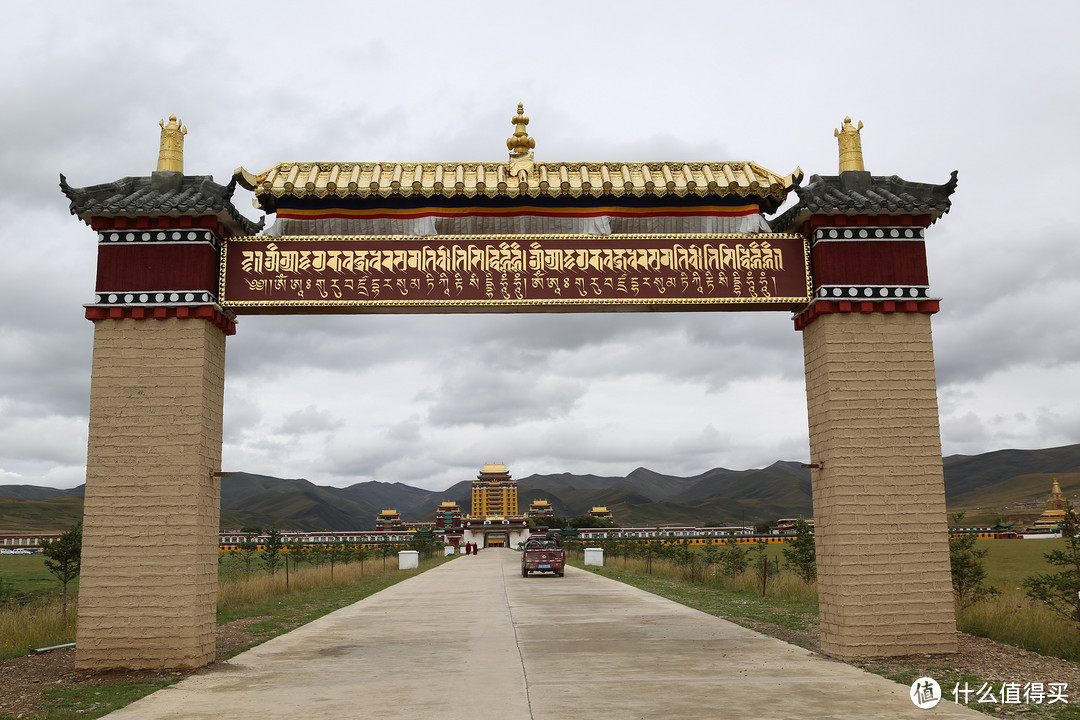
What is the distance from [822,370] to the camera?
1100 cm

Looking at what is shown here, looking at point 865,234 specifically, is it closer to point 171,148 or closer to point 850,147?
point 850,147

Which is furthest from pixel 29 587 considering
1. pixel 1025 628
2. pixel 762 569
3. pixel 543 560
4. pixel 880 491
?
pixel 1025 628

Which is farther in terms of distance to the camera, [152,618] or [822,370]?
[822,370]

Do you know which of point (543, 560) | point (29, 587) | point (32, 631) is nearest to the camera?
point (32, 631)

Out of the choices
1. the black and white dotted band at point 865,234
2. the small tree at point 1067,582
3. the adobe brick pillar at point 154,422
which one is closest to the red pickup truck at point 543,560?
the small tree at point 1067,582

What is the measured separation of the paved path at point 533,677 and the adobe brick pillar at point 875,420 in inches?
48.0

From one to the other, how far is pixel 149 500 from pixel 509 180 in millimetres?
6658

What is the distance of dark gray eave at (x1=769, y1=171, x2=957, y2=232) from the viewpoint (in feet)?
35.6

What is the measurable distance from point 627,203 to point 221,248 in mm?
6008

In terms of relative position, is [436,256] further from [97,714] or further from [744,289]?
[97,714]

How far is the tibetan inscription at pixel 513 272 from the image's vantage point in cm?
1116

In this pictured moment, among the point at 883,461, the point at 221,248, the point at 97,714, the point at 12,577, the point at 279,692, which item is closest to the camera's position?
the point at 97,714

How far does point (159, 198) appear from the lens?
10867mm

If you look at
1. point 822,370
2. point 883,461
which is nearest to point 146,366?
point 822,370
